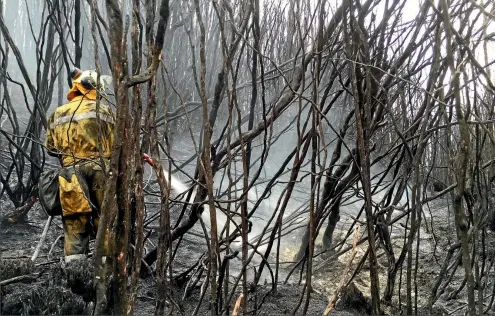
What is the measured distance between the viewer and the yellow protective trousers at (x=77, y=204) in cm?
289

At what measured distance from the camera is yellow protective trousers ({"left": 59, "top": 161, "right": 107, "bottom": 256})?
9.49 feet

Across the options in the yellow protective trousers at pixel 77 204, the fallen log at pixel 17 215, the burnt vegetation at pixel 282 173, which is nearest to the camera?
the burnt vegetation at pixel 282 173

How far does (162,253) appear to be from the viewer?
4.54 ft

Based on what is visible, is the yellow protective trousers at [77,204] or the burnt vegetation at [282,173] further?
the yellow protective trousers at [77,204]

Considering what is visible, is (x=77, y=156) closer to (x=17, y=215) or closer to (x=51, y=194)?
(x=51, y=194)

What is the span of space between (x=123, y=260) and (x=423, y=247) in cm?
359

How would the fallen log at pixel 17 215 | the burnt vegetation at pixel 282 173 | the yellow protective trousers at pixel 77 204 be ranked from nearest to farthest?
the burnt vegetation at pixel 282 173
the yellow protective trousers at pixel 77 204
the fallen log at pixel 17 215

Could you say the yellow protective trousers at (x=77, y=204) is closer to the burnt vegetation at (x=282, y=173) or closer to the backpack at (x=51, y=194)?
the backpack at (x=51, y=194)

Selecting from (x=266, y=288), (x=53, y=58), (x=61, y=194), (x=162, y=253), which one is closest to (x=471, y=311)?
(x=162, y=253)

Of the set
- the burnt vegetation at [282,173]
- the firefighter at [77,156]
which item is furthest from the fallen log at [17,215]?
the firefighter at [77,156]

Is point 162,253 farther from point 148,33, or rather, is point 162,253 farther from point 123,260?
point 148,33

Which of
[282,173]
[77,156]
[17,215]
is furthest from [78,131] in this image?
[282,173]

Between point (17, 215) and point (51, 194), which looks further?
point (17, 215)

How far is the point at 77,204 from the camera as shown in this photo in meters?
2.93
